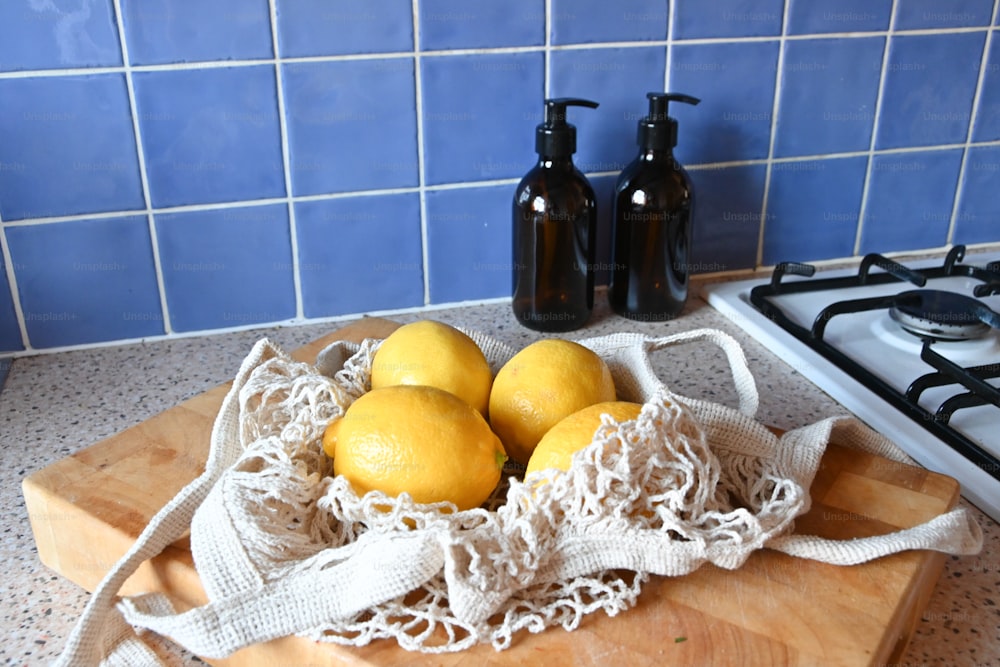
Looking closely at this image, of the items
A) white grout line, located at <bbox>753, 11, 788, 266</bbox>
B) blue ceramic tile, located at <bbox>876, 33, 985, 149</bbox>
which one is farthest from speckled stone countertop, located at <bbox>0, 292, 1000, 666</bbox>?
blue ceramic tile, located at <bbox>876, 33, 985, 149</bbox>

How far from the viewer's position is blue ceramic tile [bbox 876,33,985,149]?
3.34 ft

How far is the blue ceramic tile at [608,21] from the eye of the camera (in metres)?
0.89

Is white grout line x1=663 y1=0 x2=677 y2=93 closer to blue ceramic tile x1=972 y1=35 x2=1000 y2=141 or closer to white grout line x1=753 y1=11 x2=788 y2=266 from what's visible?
white grout line x1=753 y1=11 x2=788 y2=266

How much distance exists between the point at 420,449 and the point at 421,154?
1.54 feet

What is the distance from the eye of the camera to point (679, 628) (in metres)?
0.47

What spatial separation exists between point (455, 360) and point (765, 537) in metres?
0.23

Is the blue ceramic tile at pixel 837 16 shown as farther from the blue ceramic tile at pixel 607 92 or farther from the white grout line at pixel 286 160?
the white grout line at pixel 286 160

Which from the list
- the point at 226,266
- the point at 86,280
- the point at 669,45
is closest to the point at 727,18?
the point at 669,45

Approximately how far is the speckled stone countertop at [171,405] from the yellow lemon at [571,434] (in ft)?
0.71

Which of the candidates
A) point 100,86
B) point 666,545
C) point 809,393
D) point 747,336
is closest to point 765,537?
point 666,545

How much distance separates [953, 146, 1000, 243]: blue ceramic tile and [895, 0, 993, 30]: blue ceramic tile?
0.15 metres

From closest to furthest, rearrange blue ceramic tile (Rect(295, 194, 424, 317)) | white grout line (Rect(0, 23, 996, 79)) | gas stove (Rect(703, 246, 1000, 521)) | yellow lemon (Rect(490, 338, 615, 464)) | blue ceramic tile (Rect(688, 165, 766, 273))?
yellow lemon (Rect(490, 338, 615, 464))
gas stove (Rect(703, 246, 1000, 521))
white grout line (Rect(0, 23, 996, 79))
blue ceramic tile (Rect(295, 194, 424, 317))
blue ceramic tile (Rect(688, 165, 766, 273))

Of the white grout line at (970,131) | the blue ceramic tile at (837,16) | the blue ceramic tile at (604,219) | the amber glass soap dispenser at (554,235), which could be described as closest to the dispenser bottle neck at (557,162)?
the amber glass soap dispenser at (554,235)

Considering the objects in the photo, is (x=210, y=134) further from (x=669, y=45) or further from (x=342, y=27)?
(x=669, y=45)
